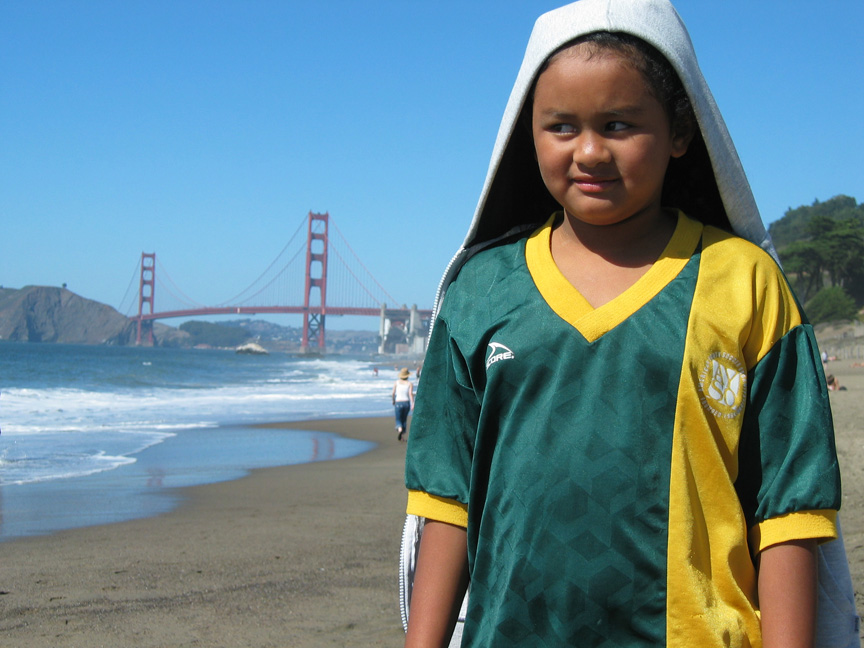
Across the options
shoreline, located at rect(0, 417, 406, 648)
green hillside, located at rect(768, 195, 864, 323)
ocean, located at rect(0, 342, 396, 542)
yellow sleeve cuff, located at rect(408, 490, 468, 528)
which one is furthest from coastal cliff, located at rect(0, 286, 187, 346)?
yellow sleeve cuff, located at rect(408, 490, 468, 528)

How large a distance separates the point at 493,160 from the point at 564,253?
6.1 inches

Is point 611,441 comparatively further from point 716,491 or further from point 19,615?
point 19,615

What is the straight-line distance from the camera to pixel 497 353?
821mm

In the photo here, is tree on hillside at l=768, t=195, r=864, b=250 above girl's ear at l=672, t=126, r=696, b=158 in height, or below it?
above

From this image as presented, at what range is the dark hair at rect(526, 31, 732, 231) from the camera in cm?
82

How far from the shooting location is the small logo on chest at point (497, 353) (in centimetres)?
81

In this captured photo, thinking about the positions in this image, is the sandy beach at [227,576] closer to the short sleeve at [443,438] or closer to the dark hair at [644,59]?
the short sleeve at [443,438]

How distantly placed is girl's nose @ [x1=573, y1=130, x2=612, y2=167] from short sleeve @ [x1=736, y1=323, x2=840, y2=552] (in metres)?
0.23

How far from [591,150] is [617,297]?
5.6 inches

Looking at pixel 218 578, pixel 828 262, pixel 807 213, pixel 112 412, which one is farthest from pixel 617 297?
pixel 807 213

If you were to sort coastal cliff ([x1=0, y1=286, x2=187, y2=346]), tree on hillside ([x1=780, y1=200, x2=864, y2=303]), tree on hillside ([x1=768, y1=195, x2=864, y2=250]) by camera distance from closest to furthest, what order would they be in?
tree on hillside ([x1=780, y1=200, x2=864, y2=303]) < tree on hillside ([x1=768, y1=195, x2=864, y2=250]) < coastal cliff ([x1=0, y1=286, x2=187, y2=346])

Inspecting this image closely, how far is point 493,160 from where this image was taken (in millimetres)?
974

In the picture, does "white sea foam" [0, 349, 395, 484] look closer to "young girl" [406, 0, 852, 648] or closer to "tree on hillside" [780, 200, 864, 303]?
"young girl" [406, 0, 852, 648]

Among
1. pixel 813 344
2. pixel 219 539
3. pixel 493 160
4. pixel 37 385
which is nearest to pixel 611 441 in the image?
pixel 813 344
